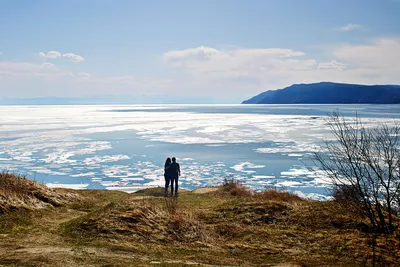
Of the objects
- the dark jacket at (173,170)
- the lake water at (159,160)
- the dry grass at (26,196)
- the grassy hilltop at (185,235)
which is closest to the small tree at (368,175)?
the grassy hilltop at (185,235)

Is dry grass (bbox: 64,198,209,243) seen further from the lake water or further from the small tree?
the lake water

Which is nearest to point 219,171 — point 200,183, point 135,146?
point 200,183

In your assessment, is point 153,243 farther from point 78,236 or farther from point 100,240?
point 78,236

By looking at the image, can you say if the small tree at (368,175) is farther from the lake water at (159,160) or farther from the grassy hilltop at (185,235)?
the lake water at (159,160)

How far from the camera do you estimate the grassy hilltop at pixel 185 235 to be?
8766mm

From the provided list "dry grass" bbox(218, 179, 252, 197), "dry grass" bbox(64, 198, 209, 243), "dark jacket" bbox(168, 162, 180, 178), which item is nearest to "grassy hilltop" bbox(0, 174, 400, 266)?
"dry grass" bbox(64, 198, 209, 243)

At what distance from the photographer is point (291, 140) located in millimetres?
46562

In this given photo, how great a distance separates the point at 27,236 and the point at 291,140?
39.4 m

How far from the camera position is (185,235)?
34.9ft

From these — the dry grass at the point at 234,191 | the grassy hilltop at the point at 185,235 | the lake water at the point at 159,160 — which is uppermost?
the grassy hilltop at the point at 185,235

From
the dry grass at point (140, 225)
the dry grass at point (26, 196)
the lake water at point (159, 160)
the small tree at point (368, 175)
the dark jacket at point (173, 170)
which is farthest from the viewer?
the lake water at point (159, 160)

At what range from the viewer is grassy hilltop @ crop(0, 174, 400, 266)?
877 cm

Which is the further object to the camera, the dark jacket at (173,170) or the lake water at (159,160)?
the lake water at (159,160)

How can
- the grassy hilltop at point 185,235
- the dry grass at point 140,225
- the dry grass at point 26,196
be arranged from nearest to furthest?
the grassy hilltop at point 185,235 < the dry grass at point 140,225 < the dry grass at point 26,196
